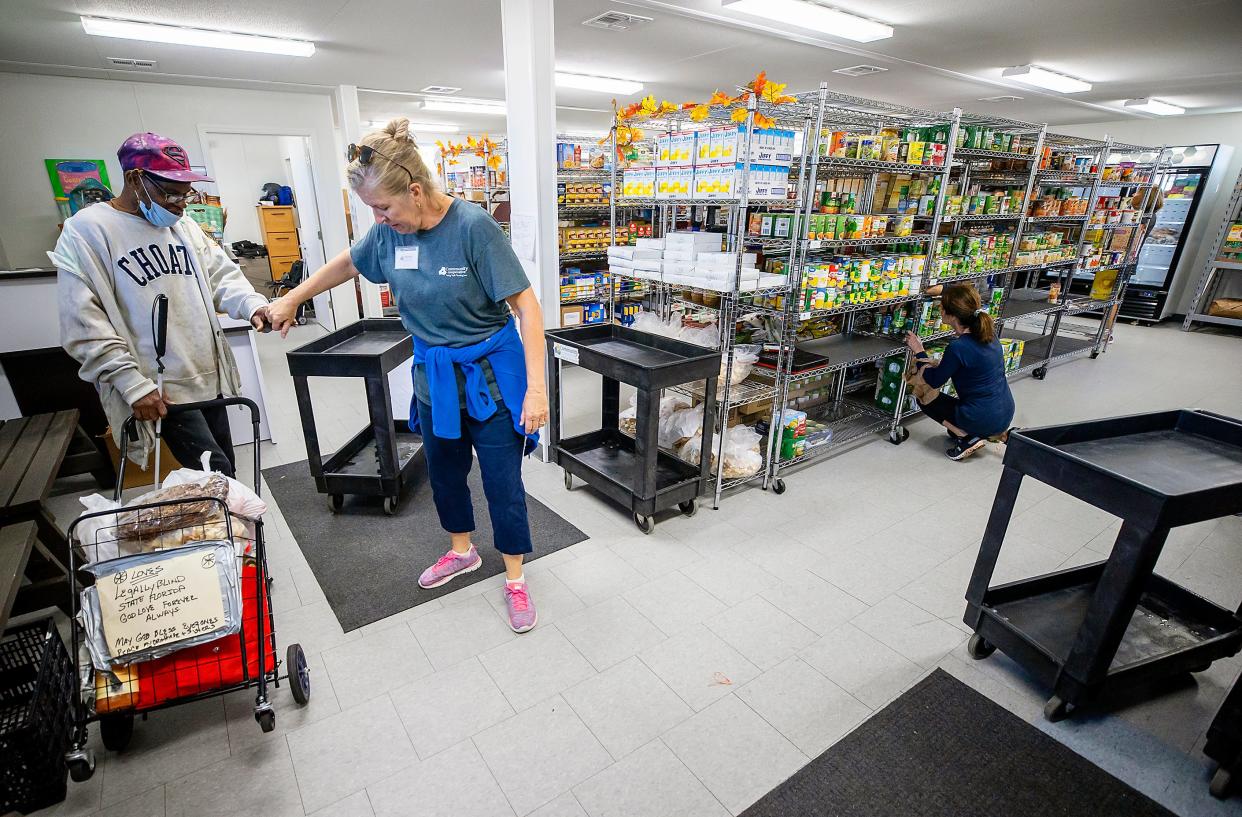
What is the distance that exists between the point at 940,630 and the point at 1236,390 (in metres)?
5.73

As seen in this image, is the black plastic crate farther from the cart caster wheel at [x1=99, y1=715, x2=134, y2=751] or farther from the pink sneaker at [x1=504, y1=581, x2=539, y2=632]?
the pink sneaker at [x1=504, y1=581, x2=539, y2=632]

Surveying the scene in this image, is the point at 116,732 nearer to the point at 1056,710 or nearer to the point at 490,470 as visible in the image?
the point at 490,470

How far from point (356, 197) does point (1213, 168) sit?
11758 millimetres

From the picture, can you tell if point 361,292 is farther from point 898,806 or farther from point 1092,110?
point 1092,110

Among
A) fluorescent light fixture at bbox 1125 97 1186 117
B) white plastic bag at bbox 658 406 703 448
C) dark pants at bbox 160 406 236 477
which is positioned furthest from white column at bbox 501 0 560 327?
fluorescent light fixture at bbox 1125 97 1186 117

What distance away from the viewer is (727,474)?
3.43m

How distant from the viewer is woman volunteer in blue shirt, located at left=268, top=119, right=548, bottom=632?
1.84 meters

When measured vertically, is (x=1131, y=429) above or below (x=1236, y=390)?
above

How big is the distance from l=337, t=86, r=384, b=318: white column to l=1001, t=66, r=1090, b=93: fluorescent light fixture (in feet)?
22.9

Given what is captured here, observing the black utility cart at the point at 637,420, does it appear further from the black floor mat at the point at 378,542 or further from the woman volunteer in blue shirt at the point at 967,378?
the woman volunteer in blue shirt at the point at 967,378

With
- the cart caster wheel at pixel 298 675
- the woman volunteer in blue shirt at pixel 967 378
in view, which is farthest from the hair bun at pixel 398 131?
the woman volunteer in blue shirt at pixel 967 378

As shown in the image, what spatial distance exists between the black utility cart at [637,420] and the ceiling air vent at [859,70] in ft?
15.6

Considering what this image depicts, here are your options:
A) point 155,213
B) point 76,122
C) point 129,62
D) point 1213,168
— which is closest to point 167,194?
point 155,213

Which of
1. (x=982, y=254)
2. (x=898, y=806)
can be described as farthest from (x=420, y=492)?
(x=982, y=254)
